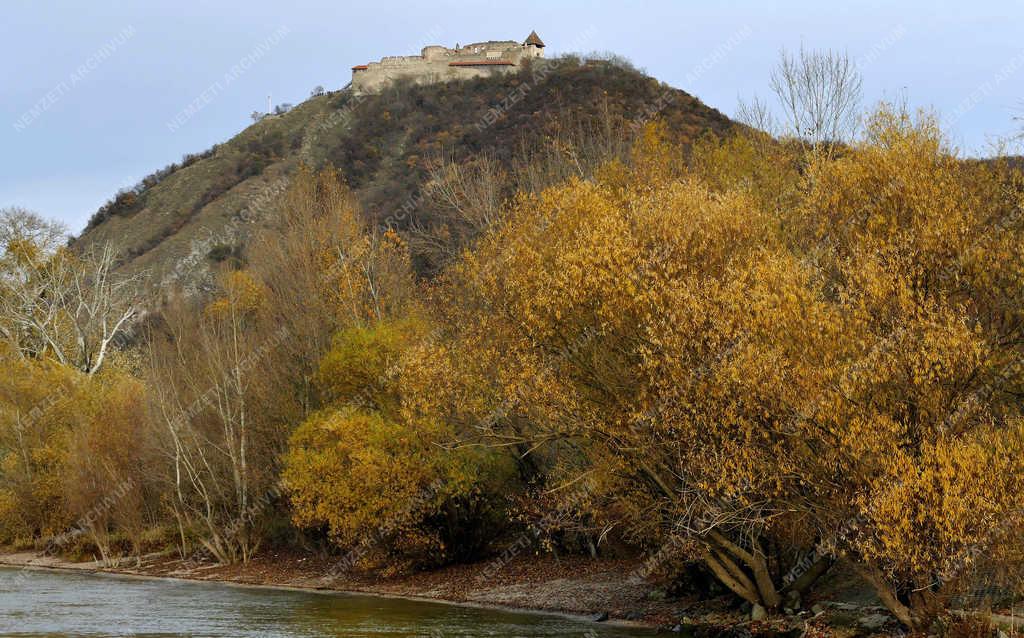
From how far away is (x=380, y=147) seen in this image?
114000 mm

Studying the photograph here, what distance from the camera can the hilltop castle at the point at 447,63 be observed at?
134250 millimetres

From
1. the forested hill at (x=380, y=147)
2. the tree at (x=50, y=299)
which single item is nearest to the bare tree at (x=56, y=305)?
the tree at (x=50, y=299)

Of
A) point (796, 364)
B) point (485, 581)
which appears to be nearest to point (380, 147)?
point (485, 581)

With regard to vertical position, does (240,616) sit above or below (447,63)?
below

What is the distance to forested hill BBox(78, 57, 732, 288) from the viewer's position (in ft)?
279

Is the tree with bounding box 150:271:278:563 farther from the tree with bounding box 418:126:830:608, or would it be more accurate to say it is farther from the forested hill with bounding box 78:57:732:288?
the forested hill with bounding box 78:57:732:288

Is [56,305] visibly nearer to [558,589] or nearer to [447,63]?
[558,589]

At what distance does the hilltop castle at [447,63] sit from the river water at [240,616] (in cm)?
10669

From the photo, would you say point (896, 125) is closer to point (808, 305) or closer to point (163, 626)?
→ point (808, 305)

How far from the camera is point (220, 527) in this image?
145ft

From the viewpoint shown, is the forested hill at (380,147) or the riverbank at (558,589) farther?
the forested hill at (380,147)

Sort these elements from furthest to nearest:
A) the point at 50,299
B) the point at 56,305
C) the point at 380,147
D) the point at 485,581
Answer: the point at 380,147, the point at 50,299, the point at 56,305, the point at 485,581

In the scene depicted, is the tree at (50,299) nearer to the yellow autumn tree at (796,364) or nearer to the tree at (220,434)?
the tree at (220,434)

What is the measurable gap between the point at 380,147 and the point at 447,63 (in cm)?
2863
